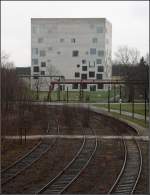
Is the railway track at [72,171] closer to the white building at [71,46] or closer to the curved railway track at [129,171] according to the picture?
the curved railway track at [129,171]

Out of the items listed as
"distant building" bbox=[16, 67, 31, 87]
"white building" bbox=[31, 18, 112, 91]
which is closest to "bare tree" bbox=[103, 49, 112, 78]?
"white building" bbox=[31, 18, 112, 91]

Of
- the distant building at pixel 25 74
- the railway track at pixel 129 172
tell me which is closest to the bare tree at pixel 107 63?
the distant building at pixel 25 74

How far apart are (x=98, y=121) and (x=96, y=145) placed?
1210cm

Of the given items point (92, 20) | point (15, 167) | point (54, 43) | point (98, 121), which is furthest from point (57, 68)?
point (15, 167)

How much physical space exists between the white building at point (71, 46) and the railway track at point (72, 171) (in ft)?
200

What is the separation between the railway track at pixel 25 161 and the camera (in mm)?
13805

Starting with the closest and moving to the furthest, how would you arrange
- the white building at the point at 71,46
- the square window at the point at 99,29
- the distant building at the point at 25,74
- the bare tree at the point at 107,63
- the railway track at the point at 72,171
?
the railway track at the point at 72,171, the distant building at the point at 25,74, the white building at the point at 71,46, the square window at the point at 99,29, the bare tree at the point at 107,63

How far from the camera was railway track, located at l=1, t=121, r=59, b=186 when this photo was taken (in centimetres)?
1380

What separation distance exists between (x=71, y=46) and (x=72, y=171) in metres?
68.4

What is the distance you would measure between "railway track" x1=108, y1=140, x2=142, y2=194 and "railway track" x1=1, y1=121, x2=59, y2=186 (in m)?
3.40

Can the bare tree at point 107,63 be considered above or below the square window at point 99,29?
below

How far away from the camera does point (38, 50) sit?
83.4 metres

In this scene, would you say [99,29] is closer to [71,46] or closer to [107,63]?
[71,46]

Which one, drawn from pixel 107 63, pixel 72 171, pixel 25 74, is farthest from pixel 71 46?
pixel 72 171
